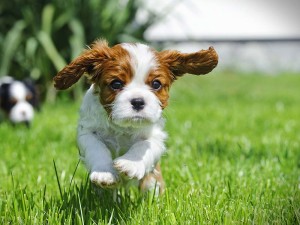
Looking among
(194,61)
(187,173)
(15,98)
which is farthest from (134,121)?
(15,98)

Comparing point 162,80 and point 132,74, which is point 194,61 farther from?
point 132,74

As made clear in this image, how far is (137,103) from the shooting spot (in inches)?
99.0

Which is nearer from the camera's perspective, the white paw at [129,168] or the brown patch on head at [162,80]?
the white paw at [129,168]

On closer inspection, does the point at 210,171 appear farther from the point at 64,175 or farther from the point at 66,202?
the point at 66,202

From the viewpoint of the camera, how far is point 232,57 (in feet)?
44.1

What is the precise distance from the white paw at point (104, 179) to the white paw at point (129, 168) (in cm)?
5

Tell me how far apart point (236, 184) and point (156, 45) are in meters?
5.28

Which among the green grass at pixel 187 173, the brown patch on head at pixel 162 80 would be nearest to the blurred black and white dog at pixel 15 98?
→ the green grass at pixel 187 173

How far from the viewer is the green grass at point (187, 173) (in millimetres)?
2520

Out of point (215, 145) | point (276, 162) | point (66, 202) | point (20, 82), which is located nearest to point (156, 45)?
point (20, 82)

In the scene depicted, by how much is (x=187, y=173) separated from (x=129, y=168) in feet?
3.37

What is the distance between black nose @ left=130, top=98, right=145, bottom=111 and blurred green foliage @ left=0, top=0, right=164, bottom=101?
15.9ft

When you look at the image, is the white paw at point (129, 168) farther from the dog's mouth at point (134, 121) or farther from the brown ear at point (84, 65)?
the brown ear at point (84, 65)

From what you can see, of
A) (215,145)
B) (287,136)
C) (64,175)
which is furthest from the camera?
(287,136)
